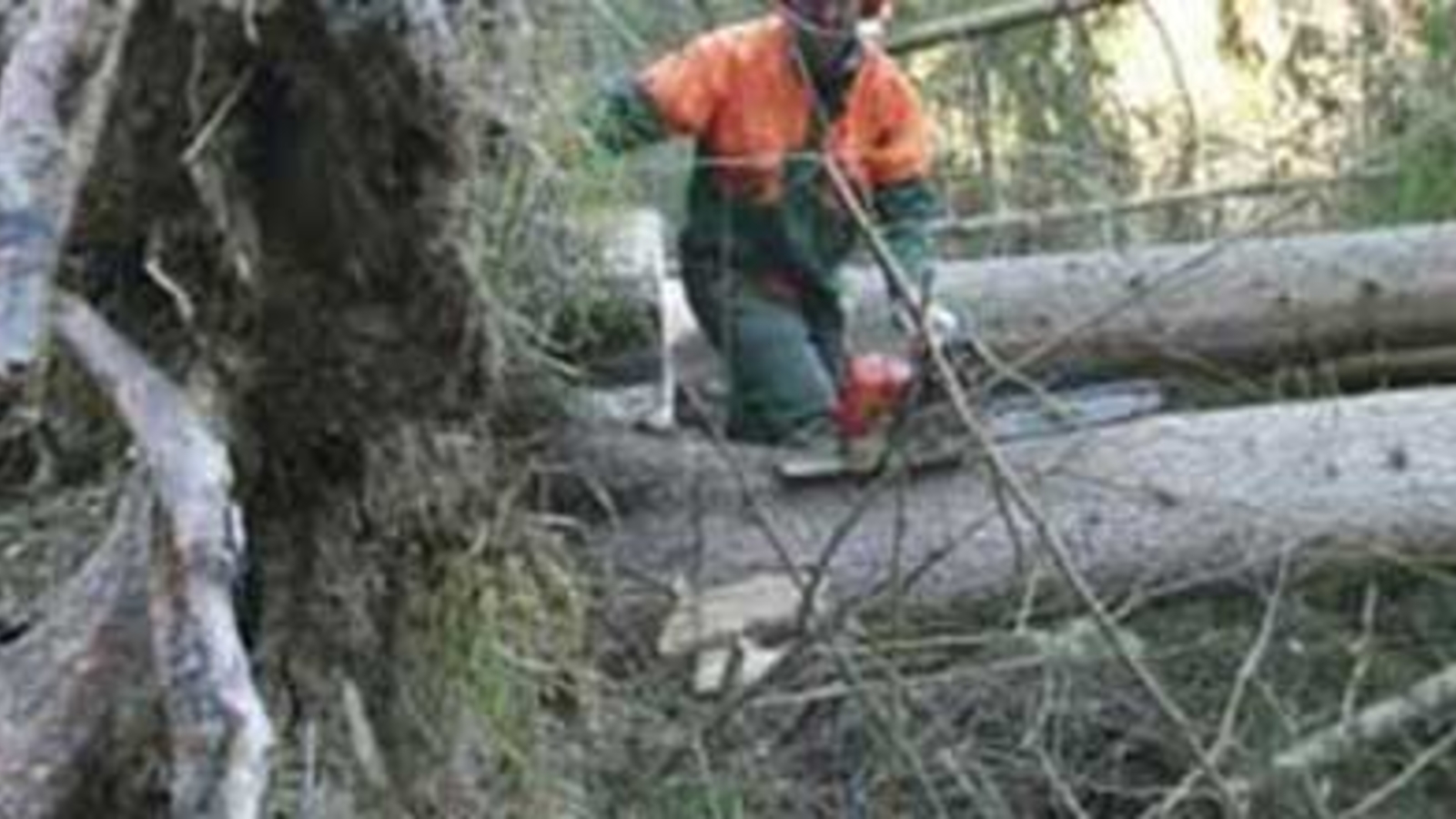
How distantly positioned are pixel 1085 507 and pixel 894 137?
983mm

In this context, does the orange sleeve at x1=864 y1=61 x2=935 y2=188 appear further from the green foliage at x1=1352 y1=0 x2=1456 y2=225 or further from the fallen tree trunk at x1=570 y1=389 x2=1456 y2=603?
the green foliage at x1=1352 y1=0 x2=1456 y2=225

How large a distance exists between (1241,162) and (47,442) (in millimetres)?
4832

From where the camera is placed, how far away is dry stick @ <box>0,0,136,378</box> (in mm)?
2105

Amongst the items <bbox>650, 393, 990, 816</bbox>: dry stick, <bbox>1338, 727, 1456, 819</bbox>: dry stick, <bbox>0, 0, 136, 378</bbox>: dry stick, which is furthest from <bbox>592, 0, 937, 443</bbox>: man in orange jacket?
<bbox>0, 0, 136, 378</bbox>: dry stick

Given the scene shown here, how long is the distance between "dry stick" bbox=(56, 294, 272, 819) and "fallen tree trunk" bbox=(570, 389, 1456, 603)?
9.08ft

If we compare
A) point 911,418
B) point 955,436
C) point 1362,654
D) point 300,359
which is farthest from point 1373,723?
point 300,359

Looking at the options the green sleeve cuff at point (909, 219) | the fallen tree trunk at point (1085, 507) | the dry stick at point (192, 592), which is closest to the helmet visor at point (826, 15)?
the green sleeve cuff at point (909, 219)

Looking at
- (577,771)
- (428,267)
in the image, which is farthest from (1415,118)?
(428,267)

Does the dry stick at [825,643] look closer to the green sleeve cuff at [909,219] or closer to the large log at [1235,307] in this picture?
the green sleeve cuff at [909,219]

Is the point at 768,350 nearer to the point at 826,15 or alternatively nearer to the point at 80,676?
the point at 826,15

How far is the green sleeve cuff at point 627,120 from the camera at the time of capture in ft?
19.1

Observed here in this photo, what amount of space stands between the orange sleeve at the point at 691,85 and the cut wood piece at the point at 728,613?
96 centimetres

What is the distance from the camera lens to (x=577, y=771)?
189 inches

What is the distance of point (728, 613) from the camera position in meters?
5.59
